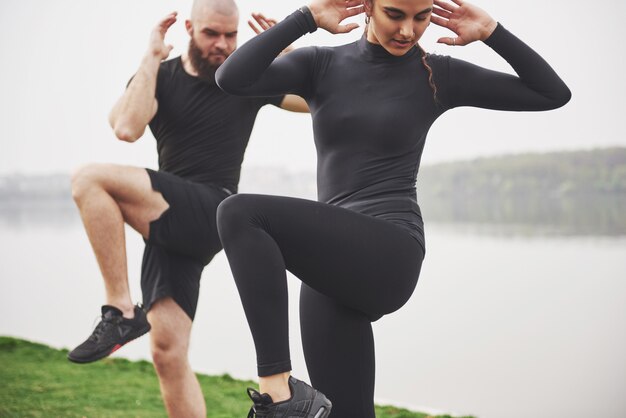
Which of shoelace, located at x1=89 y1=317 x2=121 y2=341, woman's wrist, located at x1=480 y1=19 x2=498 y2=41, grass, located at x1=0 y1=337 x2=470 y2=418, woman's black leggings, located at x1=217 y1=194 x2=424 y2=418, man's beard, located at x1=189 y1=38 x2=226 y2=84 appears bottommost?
grass, located at x1=0 y1=337 x2=470 y2=418

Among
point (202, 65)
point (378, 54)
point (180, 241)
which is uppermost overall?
point (202, 65)

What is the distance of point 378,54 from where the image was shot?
1965 millimetres

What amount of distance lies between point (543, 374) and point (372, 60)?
5168 mm

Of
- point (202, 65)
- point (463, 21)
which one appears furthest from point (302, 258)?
point (202, 65)

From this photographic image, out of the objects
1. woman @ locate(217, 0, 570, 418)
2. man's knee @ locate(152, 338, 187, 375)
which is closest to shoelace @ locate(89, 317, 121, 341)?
man's knee @ locate(152, 338, 187, 375)

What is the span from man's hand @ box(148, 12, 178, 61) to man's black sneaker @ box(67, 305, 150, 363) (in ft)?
3.09

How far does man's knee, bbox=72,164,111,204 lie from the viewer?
8.35 ft

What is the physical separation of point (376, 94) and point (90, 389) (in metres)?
3.53

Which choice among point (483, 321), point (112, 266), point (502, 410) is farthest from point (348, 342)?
point (483, 321)

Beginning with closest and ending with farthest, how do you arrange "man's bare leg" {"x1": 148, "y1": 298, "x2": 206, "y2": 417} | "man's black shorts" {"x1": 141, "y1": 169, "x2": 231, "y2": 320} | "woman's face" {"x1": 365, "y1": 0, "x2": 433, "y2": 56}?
"woman's face" {"x1": 365, "y1": 0, "x2": 433, "y2": 56} → "man's black shorts" {"x1": 141, "y1": 169, "x2": 231, "y2": 320} → "man's bare leg" {"x1": 148, "y1": 298, "x2": 206, "y2": 417}

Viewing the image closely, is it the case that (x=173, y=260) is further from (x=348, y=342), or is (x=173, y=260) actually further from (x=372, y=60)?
(x=372, y=60)

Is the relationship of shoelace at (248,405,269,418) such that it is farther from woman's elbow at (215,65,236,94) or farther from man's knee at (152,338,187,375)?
man's knee at (152,338,187,375)

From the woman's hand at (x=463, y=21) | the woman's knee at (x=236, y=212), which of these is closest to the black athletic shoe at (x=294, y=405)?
the woman's knee at (x=236, y=212)

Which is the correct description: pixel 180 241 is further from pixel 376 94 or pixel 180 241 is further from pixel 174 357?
pixel 376 94
